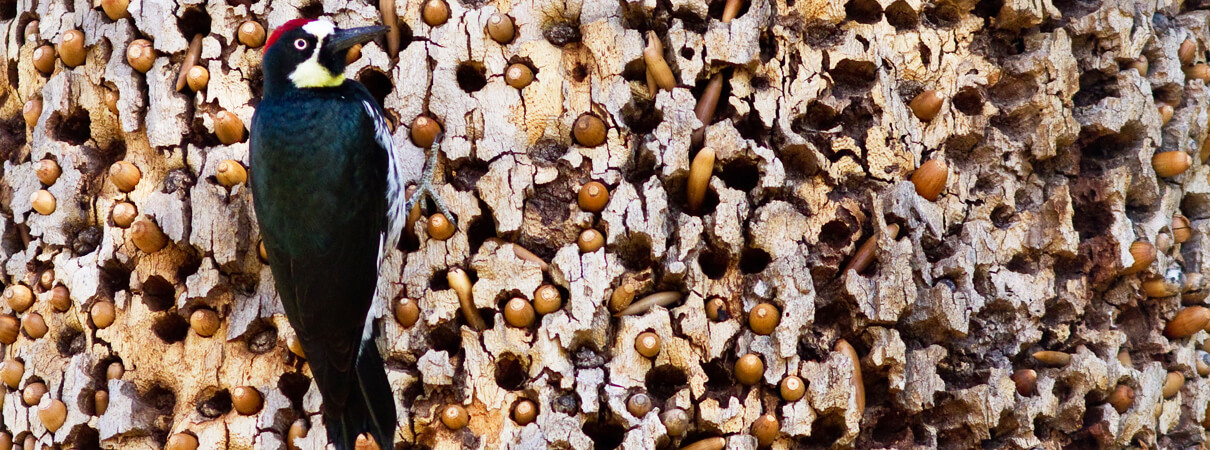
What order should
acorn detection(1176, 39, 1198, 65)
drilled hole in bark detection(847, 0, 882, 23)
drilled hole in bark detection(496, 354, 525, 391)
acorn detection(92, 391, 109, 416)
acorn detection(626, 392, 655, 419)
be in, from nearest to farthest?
acorn detection(626, 392, 655, 419) → drilled hole in bark detection(496, 354, 525, 391) → acorn detection(92, 391, 109, 416) → drilled hole in bark detection(847, 0, 882, 23) → acorn detection(1176, 39, 1198, 65)

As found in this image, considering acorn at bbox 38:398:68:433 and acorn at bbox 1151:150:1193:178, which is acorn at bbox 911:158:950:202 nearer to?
acorn at bbox 1151:150:1193:178

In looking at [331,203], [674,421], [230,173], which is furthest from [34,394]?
[674,421]

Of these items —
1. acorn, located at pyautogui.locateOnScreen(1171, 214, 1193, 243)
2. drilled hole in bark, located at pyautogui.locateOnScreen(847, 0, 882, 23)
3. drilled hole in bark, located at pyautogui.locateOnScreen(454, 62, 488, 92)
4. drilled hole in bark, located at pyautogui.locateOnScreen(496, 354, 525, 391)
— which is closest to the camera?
drilled hole in bark, located at pyautogui.locateOnScreen(496, 354, 525, 391)

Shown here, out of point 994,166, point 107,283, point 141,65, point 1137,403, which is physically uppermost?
point 141,65

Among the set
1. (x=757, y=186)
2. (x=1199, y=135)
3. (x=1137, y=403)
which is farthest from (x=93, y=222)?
(x=1199, y=135)

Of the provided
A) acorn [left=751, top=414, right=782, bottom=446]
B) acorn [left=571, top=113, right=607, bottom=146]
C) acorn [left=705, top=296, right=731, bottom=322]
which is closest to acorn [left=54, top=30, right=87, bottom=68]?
acorn [left=571, top=113, right=607, bottom=146]

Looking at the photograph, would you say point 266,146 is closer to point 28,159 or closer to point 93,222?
point 93,222

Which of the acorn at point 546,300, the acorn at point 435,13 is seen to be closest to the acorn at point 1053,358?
the acorn at point 546,300
